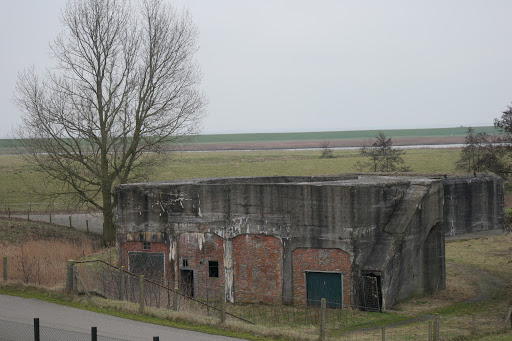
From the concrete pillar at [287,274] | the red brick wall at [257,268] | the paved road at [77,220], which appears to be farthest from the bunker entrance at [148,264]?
the paved road at [77,220]

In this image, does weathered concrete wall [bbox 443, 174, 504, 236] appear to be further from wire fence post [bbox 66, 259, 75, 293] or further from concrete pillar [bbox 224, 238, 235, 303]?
wire fence post [bbox 66, 259, 75, 293]

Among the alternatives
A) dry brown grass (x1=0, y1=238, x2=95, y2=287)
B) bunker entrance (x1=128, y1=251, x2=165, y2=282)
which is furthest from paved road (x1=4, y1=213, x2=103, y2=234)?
bunker entrance (x1=128, y1=251, x2=165, y2=282)

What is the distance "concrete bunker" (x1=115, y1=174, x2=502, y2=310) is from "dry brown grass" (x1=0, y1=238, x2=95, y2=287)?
Answer: 12.2 feet

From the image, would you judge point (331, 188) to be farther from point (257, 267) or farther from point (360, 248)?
point (257, 267)

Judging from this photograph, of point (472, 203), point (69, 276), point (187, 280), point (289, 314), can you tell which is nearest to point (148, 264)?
point (187, 280)

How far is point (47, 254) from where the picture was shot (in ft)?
90.1

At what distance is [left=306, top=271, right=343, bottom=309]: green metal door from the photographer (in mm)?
20562

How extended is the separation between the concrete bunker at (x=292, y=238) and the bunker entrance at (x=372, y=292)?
0.11 ft

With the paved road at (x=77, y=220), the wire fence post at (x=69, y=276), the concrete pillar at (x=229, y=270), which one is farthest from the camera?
the paved road at (x=77, y=220)

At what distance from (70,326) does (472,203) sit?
2940 centimetres

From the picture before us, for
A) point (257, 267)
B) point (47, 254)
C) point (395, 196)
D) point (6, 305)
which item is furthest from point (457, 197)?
point (6, 305)

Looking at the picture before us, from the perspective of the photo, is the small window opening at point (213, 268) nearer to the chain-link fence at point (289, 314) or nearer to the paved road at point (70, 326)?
the chain-link fence at point (289, 314)

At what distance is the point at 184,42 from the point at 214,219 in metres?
15.8

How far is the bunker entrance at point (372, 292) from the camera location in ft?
66.0
